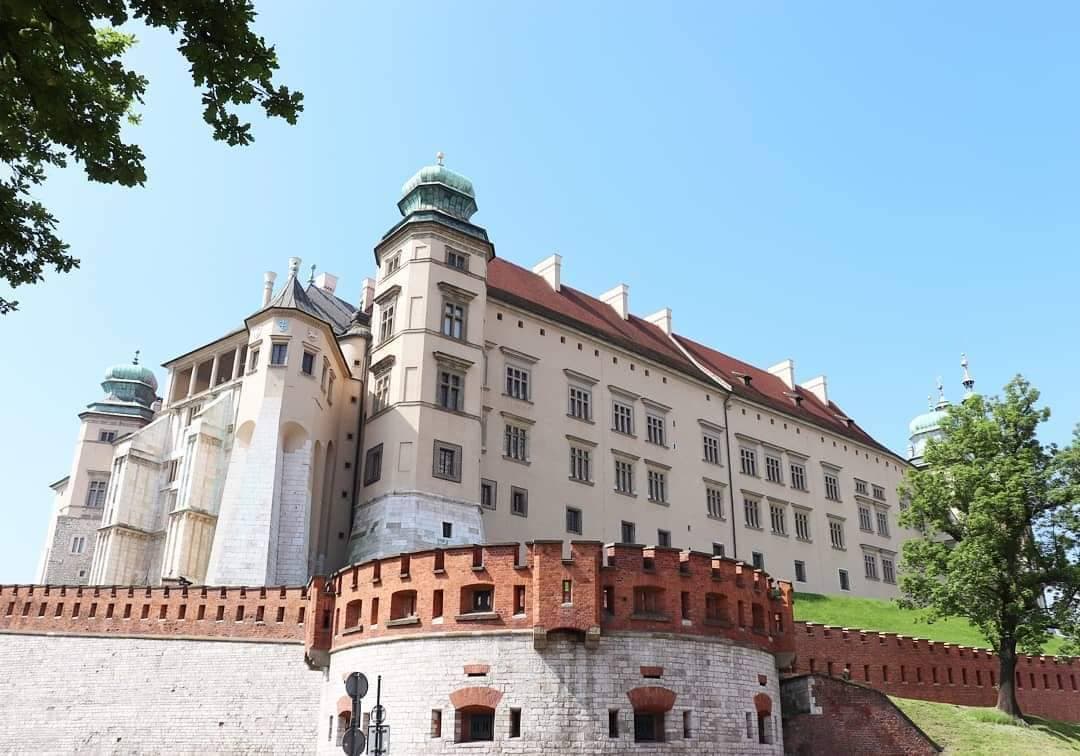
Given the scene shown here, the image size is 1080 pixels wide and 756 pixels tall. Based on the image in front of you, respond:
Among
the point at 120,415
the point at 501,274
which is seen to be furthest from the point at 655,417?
the point at 120,415

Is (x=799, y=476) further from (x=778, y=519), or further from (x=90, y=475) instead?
(x=90, y=475)

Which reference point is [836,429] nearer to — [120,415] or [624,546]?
[624,546]

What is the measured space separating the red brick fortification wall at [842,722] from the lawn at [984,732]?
1.54m

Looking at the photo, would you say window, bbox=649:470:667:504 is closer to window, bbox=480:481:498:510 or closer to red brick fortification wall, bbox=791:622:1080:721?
window, bbox=480:481:498:510

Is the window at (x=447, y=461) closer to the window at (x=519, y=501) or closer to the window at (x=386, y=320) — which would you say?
the window at (x=519, y=501)

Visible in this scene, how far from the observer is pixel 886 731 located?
26906 millimetres

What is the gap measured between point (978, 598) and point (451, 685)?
853 inches

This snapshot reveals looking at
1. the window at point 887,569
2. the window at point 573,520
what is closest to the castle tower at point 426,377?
the window at point 573,520

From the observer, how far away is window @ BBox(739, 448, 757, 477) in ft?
185

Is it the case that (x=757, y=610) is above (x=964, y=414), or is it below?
below

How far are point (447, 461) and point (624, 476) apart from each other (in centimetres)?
1258

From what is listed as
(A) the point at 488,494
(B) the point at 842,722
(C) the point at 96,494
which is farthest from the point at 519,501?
(C) the point at 96,494

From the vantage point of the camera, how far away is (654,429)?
5169 centimetres

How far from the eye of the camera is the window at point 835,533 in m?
59.9
